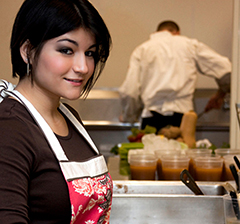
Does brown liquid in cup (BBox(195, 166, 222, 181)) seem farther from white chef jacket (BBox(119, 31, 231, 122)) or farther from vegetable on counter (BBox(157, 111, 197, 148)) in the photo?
white chef jacket (BBox(119, 31, 231, 122))

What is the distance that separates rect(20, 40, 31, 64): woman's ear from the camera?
837 millimetres

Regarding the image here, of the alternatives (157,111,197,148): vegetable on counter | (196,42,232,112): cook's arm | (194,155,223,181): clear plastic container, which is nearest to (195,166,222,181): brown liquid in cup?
(194,155,223,181): clear plastic container

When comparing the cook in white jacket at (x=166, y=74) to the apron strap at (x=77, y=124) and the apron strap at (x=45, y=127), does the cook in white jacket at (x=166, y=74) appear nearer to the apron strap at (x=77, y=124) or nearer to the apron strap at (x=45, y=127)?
the apron strap at (x=77, y=124)

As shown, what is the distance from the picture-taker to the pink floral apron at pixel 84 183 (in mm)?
798

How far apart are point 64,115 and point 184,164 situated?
682 mm

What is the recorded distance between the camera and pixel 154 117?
3295mm

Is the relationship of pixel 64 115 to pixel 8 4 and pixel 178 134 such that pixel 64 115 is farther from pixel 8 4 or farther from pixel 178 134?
pixel 178 134

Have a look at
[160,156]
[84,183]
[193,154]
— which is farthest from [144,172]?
[84,183]

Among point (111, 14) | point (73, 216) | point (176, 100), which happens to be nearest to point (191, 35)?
point (111, 14)

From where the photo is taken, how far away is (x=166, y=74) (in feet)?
10.8

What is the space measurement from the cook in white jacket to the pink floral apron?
2363mm

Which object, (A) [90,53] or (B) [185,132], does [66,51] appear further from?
(B) [185,132]

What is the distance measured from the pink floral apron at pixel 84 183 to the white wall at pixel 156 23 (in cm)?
341

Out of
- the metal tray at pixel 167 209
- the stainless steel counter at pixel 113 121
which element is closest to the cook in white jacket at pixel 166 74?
the stainless steel counter at pixel 113 121
